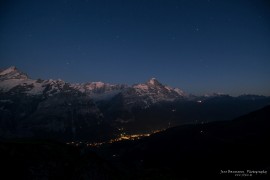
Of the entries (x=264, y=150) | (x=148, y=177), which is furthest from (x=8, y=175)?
(x=264, y=150)

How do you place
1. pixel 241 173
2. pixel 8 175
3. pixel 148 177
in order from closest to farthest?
pixel 8 175 < pixel 148 177 < pixel 241 173

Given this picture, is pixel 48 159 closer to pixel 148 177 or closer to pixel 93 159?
pixel 93 159

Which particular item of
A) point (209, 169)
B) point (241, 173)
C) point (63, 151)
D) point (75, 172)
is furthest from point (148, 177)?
point (209, 169)

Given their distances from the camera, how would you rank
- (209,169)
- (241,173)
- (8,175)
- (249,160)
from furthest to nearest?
1. (209,169)
2. (249,160)
3. (241,173)
4. (8,175)

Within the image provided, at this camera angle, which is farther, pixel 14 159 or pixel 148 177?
pixel 148 177

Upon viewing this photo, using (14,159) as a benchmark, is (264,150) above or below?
below

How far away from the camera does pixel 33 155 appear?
102375mm

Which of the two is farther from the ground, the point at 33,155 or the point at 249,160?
the point at 33,155

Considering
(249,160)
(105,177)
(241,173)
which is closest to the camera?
(105,177)

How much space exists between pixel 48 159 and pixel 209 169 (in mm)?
130789

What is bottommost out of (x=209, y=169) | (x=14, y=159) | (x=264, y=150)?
(x=209, y=169)

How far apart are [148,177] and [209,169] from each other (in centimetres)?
10442

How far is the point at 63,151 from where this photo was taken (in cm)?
11462

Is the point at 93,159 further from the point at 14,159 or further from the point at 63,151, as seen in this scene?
the point at 14,159
